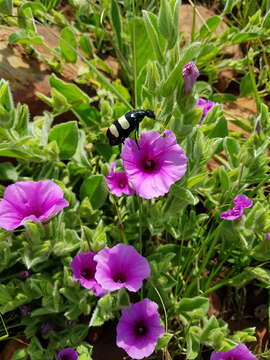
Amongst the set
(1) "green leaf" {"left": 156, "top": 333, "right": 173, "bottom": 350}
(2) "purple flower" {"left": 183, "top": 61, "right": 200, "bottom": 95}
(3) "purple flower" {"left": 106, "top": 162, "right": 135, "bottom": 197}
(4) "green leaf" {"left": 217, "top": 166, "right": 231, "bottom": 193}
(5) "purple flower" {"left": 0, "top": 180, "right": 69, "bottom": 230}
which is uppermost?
(2) "purple flower" {"left": 183, "top": 61, "right": 200, "bottom": 95}

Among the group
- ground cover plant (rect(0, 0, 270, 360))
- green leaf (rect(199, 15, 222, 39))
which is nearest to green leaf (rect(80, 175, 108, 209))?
ground cover plant (rect(0, 0, 270, 360))

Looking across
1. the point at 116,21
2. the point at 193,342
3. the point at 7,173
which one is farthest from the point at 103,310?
the point at 116,21

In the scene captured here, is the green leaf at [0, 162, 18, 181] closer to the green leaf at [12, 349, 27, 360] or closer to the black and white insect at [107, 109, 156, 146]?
the black and white insect at [107, 109, 156, 146]

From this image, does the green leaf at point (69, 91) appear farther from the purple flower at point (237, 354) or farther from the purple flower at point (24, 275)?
the purple flower at point (237, 354)

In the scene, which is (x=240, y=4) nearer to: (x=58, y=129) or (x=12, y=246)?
(x=58, y=129)

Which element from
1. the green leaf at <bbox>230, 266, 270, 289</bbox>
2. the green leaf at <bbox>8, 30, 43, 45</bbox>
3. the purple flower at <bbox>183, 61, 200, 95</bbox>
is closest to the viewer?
the purple flower at <bbox>183, 61, 200, 95</bbox>

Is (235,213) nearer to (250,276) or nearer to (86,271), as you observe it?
(250,276)
